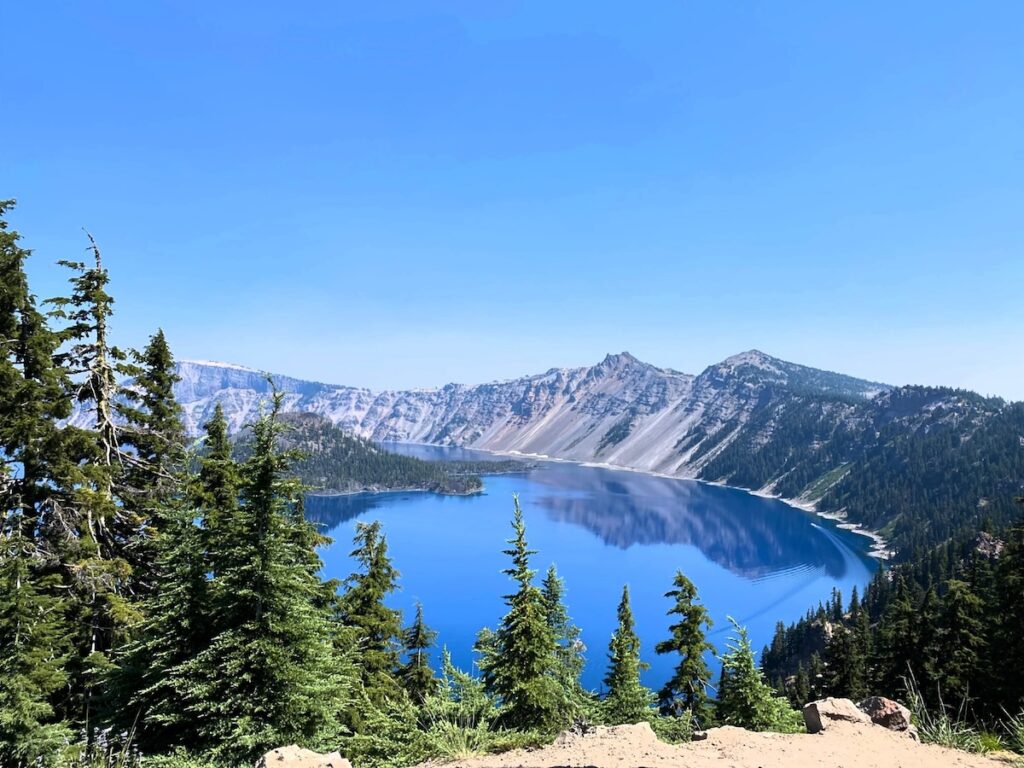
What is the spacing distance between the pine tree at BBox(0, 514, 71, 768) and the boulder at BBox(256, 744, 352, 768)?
20.2ft

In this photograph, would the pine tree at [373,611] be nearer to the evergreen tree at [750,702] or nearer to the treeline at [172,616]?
the treeline at [172,616]

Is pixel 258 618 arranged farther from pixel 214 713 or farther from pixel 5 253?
pixel 5 253

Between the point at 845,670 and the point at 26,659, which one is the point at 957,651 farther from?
the point at 26,659

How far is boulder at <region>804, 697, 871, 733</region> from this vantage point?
1198 centimetres

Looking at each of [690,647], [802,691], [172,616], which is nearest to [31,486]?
[172,616]

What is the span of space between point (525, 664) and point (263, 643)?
10.6 metres

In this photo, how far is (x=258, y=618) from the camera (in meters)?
13.0

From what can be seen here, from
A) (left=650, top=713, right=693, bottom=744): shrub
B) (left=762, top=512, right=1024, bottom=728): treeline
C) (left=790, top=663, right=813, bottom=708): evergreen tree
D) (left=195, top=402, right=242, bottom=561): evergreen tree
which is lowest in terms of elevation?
(left=790, top=663, right=813, bottom=708): evergreen tree

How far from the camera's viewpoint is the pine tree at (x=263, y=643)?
12.4m

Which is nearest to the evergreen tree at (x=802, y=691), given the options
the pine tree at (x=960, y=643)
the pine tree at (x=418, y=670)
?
the pine tree at (x=960, y=643)

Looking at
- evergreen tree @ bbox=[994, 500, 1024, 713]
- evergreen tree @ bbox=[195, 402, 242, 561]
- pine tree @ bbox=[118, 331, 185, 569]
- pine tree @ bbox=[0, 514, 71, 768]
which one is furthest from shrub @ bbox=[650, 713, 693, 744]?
evergreen tree @ bbox=[994, 500, 1024, 713]

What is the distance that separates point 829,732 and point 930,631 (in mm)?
39857

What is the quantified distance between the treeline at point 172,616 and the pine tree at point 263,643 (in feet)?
0.15

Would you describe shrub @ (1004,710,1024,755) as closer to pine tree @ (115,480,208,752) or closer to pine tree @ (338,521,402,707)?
pine tree @ (115,480,208,752)
